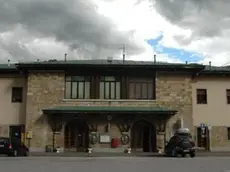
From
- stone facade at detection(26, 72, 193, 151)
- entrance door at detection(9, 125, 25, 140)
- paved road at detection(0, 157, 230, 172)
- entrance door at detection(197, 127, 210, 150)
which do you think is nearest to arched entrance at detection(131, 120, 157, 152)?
stone facade at detection(26, 72, 193, 151)

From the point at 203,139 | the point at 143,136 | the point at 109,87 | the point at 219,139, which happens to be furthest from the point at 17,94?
the point at 219,139

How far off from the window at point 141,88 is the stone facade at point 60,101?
1.88 ft

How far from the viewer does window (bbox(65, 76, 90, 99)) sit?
38.4m

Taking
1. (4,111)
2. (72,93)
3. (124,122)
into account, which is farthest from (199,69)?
(4,111)

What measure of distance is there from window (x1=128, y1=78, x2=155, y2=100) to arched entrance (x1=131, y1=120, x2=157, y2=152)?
2452 mm


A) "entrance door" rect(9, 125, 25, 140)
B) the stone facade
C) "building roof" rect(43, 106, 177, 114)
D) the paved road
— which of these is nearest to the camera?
the paved road

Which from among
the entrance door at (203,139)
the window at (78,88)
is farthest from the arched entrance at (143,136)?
the window at (78,88)

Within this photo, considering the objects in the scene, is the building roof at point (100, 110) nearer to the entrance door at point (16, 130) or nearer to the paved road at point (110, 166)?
the entrance door at point (16, 130)

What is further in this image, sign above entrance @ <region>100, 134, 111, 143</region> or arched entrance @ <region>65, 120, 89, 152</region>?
arched entrance @ <region>65, 120, 89, 152</region>

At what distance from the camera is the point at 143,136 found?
38.8 metres

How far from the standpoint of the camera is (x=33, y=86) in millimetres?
38344

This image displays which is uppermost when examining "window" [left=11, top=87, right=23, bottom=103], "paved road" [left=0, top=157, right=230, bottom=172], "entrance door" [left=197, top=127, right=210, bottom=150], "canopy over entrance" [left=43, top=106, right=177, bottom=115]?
"window" [left=11, top=87, right=23, bottom=103]

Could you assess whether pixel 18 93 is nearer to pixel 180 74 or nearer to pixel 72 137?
pixel 72 137

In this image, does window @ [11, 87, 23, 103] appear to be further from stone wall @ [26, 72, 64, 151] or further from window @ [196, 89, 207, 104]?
window @ [196, 89, 207, 104]
